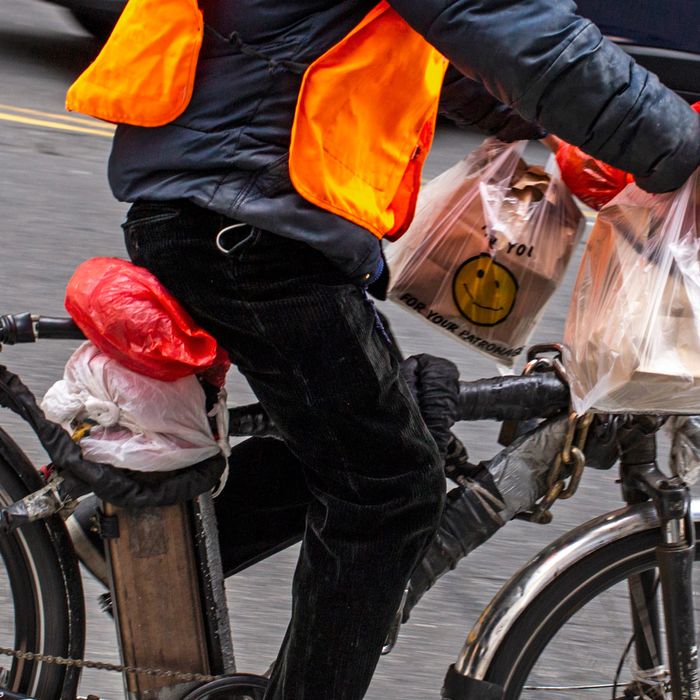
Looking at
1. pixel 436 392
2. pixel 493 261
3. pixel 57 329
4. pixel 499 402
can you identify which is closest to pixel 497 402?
pixel 499 402

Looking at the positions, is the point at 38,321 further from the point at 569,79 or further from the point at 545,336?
the point at 545,336

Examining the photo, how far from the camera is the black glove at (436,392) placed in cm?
196

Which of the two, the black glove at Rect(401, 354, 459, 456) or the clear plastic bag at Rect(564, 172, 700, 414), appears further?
the black glove at Rect(401, 354, 459, 456)

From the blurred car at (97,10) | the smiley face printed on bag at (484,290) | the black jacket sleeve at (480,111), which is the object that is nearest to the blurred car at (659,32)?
the blurred car at (97,10)

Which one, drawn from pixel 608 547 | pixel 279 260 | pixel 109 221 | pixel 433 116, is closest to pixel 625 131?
pixel 433 116

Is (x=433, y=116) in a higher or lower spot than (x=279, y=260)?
higher

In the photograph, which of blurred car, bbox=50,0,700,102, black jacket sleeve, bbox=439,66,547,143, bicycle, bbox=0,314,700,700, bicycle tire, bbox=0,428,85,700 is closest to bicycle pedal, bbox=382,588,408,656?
bicycle, bbox=0,314,700,700

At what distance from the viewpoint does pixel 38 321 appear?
190 cm

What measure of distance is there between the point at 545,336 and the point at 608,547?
2638 mm

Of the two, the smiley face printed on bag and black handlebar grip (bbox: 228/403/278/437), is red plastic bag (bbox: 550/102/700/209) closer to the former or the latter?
the smiley face printed on bag

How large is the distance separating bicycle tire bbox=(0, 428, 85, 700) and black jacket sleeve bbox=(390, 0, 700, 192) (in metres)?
1.03

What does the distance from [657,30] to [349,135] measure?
5.75 metres

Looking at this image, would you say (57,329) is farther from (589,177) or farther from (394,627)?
(589,177)

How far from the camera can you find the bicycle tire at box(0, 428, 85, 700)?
1.98m
